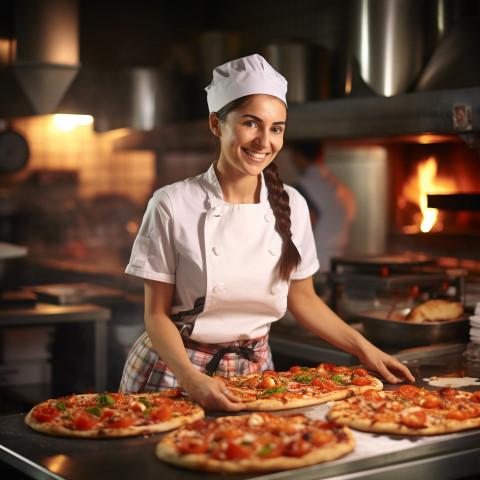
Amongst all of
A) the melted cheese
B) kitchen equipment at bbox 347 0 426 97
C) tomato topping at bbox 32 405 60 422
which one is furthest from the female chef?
kitchen equipment at bbox 347 0 426 97

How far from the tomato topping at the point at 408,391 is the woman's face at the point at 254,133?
71 centimetres

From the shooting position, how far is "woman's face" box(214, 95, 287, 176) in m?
2.11

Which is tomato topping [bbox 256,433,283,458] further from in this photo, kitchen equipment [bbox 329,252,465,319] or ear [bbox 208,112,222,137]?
kitchen equipment [bbox 329,252,465,319]

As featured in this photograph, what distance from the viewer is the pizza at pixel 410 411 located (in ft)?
5.64

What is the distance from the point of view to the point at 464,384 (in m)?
2.29

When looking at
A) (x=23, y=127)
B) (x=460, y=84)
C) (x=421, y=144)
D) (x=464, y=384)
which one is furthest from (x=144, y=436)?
(x=23, y=127)

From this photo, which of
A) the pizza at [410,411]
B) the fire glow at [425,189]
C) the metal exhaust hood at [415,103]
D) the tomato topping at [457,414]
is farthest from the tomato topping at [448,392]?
the fire glow at [425,189]

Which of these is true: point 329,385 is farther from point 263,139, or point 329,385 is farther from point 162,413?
point 263,139

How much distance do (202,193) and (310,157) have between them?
2.84 m

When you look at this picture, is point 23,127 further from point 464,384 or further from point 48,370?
point 464,384

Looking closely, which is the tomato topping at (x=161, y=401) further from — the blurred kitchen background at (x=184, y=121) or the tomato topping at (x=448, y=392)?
the blurred kitchen background at (x=184, y=121)

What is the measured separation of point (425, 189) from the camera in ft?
13.9

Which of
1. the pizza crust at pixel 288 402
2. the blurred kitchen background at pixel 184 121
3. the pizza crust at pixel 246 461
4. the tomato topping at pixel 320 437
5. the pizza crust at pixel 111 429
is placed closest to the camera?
the pizza crust at pixel 246 461

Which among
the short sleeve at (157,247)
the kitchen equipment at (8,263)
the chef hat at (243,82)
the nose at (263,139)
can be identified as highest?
the chef hat at (243,82)
